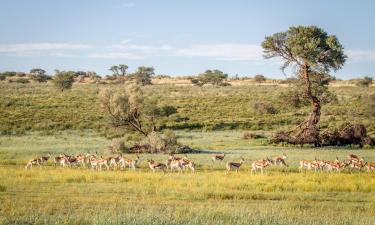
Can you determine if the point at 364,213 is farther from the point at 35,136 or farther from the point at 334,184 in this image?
the point at 35,136

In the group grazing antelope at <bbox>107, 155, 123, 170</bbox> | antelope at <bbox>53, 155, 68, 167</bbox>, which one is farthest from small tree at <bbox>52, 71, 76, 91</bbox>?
grazing antelope at <bbox>107, 155, 123, 170</bbox>

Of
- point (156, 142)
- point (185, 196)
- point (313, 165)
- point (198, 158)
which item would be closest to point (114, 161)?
point (198, 158)

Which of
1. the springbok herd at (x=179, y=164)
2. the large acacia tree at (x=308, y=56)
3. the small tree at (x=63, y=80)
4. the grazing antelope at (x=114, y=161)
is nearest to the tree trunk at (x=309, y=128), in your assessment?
the large acacia tree at (x=308, y=56)

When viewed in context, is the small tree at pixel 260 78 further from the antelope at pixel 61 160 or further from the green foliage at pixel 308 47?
the antelope at pixel 61 160

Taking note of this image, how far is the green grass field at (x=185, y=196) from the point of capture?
50.6ft

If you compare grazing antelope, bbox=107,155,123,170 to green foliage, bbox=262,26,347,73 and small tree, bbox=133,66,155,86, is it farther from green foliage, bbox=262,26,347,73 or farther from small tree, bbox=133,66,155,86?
small tree, bbox=133,66,155,86

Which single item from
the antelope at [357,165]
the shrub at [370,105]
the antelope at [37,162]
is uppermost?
the shrub at [370,105]

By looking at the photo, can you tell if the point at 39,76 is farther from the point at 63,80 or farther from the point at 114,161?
the point at 114,161

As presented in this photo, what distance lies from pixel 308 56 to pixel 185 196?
2620cm

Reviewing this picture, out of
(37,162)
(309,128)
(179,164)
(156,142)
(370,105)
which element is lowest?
(37,162)

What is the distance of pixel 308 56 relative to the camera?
4388cm

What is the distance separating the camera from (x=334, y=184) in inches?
912

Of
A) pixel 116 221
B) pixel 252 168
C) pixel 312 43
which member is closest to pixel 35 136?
pixel 312 43

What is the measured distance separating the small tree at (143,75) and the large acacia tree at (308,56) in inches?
3733
